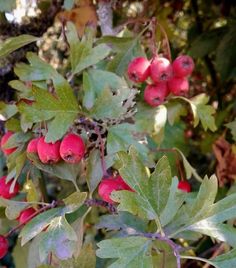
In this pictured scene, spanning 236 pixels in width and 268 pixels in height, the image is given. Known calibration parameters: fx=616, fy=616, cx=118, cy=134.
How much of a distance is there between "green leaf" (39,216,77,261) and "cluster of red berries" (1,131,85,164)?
12 cm

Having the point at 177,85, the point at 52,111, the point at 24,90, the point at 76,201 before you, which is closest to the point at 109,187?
the point at 76,201

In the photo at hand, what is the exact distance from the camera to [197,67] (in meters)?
2.23

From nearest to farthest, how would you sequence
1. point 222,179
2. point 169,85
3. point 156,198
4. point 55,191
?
point 156,198 → point 169,85 → point 222,179 → point 55,191

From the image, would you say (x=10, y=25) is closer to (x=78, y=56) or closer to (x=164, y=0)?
(x=78, y=56)

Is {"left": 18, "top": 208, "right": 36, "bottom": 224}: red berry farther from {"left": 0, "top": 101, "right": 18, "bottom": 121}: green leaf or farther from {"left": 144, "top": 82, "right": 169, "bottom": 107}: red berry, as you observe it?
{"left": 144, "top": 82, "right": 169, "bottom": 107}: red berry

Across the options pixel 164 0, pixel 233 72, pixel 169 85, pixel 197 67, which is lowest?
pixel 197 67

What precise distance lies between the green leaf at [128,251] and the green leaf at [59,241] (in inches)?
2.5

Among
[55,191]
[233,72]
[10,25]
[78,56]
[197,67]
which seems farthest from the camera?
[55,191]

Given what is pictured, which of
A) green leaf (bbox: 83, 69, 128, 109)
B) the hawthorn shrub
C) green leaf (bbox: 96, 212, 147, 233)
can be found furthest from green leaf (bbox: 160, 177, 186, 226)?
green leaf (bbox: 83, 69, 128, 109)

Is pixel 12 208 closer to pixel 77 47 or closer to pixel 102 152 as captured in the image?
pixel 102 152

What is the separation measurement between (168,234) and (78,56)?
16.0 inches

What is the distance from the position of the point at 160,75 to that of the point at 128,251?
0.48m

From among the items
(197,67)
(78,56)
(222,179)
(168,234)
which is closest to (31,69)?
(78,56)

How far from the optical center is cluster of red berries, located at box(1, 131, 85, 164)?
1037 mm
